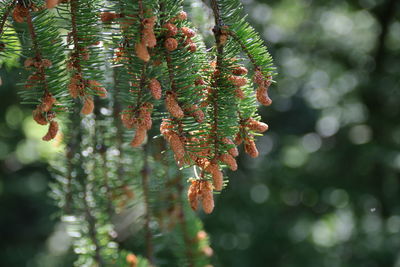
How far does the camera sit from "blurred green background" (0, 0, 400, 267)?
101 inches

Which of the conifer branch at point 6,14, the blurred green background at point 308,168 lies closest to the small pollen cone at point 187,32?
the conifer branch at point 6,14

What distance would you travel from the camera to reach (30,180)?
2.91m

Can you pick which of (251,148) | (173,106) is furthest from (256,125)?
(173,106)

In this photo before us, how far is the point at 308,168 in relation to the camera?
3.07 meters

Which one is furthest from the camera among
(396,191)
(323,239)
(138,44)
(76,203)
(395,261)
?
(323,239)

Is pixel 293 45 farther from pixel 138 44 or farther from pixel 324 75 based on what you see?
pixel 138 44

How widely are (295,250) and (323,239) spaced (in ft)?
2.04

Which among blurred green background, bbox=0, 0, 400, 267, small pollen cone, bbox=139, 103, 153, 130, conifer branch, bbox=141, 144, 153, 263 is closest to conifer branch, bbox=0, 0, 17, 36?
small pollen cone, bbox=139, 103, 153, 130

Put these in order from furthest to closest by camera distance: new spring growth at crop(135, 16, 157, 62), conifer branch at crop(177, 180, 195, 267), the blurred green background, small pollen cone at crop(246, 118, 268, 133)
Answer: the blurred green background → conifer branch at crop(177, 180, 195, 267) → small pollen cone at crop(246, 118, 268, 133) → new spring growth at crop(135, 16, 157, 62)

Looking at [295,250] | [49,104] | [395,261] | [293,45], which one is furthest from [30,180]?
[49,104]

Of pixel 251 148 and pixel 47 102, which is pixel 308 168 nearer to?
pixel 251 148

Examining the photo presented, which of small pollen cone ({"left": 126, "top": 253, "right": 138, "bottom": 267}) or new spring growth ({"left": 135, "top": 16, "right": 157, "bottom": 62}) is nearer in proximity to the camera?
new spring growth ({"left": 135, "top": 16, "right": 157, "bottom": 62})

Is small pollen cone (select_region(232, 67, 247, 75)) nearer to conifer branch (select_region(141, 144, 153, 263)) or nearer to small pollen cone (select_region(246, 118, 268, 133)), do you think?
small pollen cone (select_region(246, 118, 268, 133))

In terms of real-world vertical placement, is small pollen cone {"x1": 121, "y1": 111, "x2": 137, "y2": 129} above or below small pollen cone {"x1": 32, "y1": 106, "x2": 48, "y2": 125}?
below
